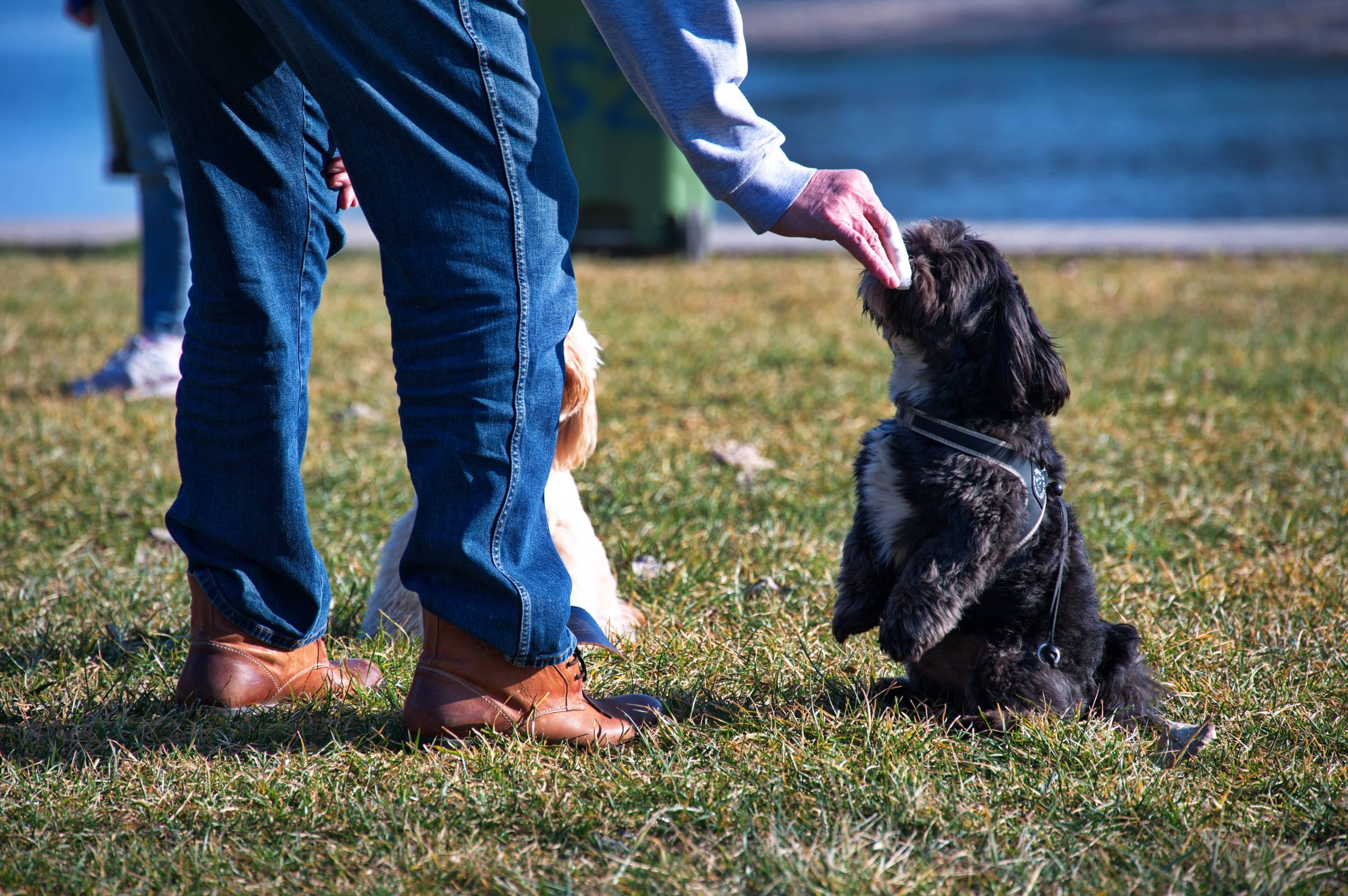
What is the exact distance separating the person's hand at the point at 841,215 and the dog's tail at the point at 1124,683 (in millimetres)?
1022

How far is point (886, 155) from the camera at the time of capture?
58.1 ft

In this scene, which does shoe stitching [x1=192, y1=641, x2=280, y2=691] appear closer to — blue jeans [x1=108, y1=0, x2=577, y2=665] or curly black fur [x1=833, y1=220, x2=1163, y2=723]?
blue jeans [x1=108, y1=0, x2=577, y2=665]

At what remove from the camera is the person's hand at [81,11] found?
5402 millimetres

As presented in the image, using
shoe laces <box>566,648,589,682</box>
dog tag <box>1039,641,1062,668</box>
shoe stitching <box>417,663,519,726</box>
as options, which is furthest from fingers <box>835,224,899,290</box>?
shoe stitching <box>417,663,519,726</box>

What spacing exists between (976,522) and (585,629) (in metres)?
0.83

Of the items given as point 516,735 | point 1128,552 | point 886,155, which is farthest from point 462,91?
point 886,155

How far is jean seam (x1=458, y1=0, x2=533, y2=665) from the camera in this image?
6.33 ft

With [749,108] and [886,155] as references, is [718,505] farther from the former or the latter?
[886,155]

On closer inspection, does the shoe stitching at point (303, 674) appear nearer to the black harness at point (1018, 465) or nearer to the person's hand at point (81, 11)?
the black harness at point (1018, 465)

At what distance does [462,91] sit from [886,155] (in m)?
16.7

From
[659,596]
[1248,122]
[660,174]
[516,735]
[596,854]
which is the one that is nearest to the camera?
[596,854]

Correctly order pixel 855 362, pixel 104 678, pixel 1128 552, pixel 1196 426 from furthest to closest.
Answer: pixel 855 362 < pixel 1196 426 < pixel 1128 552 < pixel 104 678

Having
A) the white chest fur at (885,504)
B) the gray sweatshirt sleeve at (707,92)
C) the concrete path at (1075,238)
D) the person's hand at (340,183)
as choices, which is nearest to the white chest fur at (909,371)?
the white chest fur at (885,504)

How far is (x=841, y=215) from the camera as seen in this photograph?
197 centimetres
